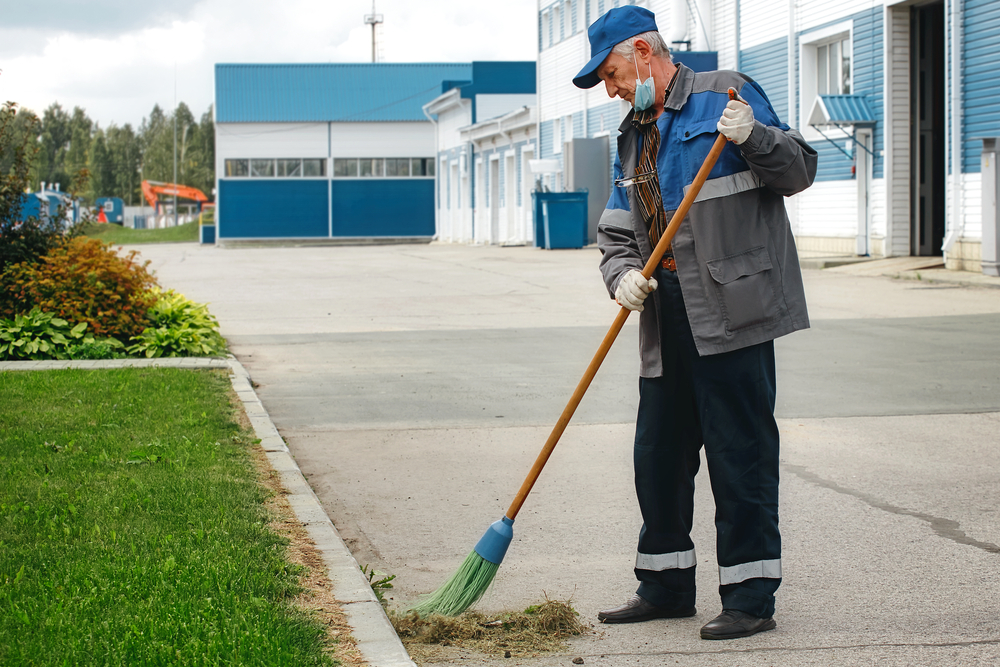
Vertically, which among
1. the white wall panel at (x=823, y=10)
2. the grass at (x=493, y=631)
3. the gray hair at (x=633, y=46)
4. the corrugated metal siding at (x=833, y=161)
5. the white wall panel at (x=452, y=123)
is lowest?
the grass at (x=493, y=631)

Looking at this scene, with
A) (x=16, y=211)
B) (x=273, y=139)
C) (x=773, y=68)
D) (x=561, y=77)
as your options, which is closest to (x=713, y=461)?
(x=16, y=211)

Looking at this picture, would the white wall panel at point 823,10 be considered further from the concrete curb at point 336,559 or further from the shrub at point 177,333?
the concrete curb at point 336,559

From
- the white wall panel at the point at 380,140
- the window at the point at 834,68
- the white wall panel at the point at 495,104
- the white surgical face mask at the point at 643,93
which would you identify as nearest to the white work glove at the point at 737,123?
the white surgical face mask at the point at 643,93

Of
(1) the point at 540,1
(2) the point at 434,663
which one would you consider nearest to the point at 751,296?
(2) the point at 434,663

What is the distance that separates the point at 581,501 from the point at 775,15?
72.8ft

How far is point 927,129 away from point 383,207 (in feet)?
133

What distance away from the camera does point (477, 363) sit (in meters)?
10.5

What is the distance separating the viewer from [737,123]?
11.5 ft

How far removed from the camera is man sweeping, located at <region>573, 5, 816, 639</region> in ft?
12.1

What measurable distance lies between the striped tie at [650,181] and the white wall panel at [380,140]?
57.6 m

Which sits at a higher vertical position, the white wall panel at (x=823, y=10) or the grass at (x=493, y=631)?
the white wall panel at (x=823, y=10)

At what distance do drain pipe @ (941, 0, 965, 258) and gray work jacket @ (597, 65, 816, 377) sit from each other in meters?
17.0

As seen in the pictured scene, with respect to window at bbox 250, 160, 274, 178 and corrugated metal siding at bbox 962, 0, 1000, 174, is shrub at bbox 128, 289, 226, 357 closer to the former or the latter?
corrugated metal siding at bbox 962, 0, 1000, 174

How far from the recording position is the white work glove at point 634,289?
11.9ft
